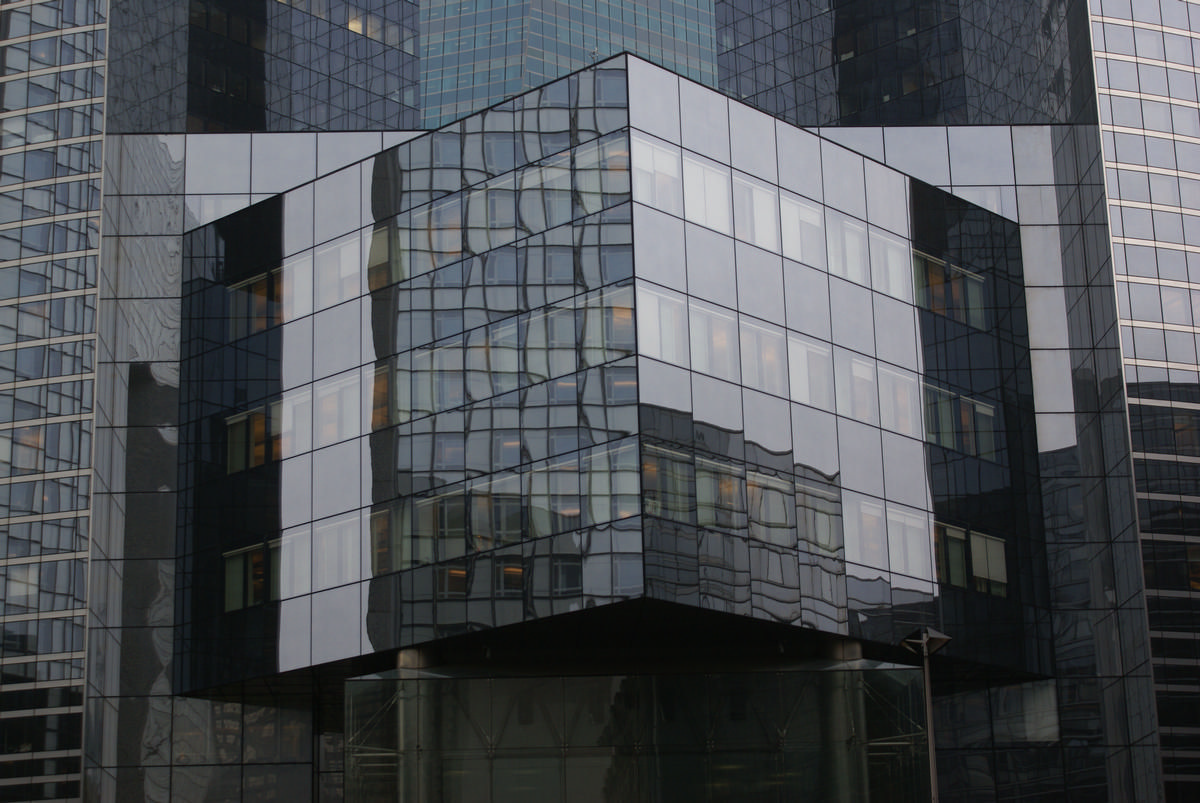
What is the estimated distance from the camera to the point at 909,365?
54750 millimetres

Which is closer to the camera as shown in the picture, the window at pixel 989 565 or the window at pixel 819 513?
the window at pixel 819 513

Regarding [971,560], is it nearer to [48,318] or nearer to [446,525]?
[446,525]

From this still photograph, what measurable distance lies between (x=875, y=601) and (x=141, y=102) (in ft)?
104

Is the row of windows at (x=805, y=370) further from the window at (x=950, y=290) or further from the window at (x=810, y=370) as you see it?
the window at (x=950, y=290)

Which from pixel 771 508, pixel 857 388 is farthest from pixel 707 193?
pixel 771 508

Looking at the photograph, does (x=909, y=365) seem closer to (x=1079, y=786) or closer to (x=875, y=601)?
(x=875, y=601)

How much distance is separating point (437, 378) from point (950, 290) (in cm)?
1816

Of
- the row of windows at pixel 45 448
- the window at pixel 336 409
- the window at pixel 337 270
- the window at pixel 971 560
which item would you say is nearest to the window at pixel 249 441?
the window at pixel 336 409

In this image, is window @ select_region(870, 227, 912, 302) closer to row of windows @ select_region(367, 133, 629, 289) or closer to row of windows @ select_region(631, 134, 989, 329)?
row of windows @ select_region(631, 134, 989, 329)

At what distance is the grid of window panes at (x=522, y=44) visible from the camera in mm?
129125

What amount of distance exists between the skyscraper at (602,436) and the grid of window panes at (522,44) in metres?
63.6

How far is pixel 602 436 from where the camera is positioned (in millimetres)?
46375

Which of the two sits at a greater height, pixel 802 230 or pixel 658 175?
pixel 658 175

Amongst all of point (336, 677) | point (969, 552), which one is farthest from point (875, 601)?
point (336, 677)
